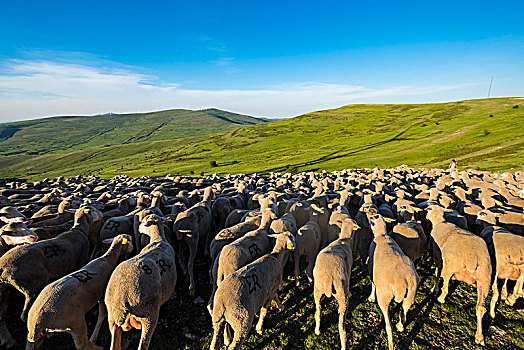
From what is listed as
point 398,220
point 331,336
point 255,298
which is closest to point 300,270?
point 331,336

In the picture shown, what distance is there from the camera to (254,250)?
7871 mm

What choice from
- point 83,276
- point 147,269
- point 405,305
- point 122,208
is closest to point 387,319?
point 405,305

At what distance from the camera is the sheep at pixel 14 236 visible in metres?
7.66

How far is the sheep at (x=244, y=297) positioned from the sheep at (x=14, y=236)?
6.38m

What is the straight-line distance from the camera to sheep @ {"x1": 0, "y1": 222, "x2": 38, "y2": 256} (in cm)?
766

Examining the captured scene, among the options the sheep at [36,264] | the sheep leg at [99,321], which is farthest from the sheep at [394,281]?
the sheep at [36,264]

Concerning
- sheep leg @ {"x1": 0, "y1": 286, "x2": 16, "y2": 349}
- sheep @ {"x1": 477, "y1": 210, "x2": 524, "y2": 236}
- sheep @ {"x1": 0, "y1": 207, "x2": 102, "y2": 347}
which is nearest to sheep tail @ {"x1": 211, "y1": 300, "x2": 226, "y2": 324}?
sheep @ {"x1": 0, "y1": 207, "x2": 102, "y2": 347}

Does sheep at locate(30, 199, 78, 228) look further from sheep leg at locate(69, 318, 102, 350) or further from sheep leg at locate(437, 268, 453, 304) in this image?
sheep leg at locate(437, 268, 453, 304)

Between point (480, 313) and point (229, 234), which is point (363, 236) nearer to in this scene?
point (480, 313)

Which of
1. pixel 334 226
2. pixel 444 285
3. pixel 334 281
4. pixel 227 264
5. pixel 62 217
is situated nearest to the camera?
pixel 334 281

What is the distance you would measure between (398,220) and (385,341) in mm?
6829

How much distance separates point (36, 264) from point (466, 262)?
11054mm

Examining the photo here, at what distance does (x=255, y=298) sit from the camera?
5.87m

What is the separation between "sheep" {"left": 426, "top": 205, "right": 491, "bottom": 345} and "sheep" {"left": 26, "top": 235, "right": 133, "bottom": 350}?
8907 mm
